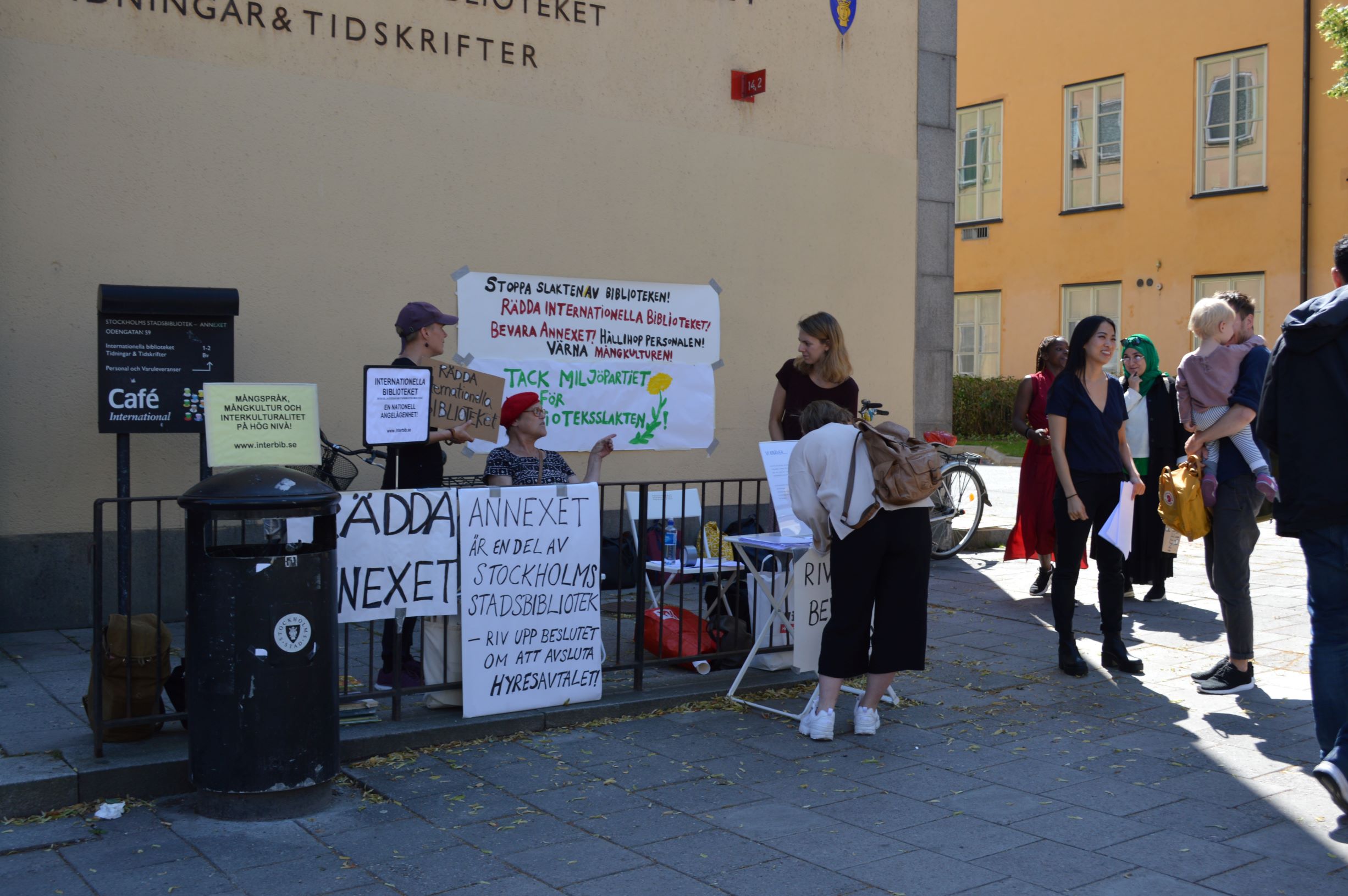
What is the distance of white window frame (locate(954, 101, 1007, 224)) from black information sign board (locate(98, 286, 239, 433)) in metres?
20.2

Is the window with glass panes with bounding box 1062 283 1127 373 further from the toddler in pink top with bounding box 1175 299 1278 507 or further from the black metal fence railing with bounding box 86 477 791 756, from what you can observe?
the toddler in pink top with bounding box 1175 299 1278 507

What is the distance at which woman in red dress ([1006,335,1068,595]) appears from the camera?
9.20m

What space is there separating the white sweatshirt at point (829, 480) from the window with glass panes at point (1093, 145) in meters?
19.3

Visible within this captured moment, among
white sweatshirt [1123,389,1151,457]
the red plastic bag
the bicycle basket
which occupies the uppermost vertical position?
white sweatshirt [1123,389,1151,457]

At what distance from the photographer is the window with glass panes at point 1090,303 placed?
909 inches

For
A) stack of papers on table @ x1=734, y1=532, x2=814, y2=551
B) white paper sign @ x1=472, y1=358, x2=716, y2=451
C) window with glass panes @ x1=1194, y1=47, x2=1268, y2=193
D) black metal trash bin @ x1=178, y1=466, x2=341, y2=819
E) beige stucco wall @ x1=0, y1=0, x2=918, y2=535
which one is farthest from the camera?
window with glass panes @ x1=1194, y1=47, x2=1268, y2=193

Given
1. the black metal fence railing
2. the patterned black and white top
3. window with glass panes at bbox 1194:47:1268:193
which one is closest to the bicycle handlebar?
the black metal fence railing

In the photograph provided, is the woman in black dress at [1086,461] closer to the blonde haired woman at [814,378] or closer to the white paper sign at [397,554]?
the blonde haired woman at [814,378]

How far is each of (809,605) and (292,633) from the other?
8.52 feet

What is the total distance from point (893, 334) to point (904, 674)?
4.41m

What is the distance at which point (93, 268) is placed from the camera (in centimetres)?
721

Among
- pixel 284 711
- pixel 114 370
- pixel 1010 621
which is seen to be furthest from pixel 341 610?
pixel 1010 621

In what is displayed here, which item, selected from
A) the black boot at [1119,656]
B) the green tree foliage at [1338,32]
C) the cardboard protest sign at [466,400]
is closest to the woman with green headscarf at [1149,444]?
the black boot at [1119,656]

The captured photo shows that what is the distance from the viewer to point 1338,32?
55.9 ft
